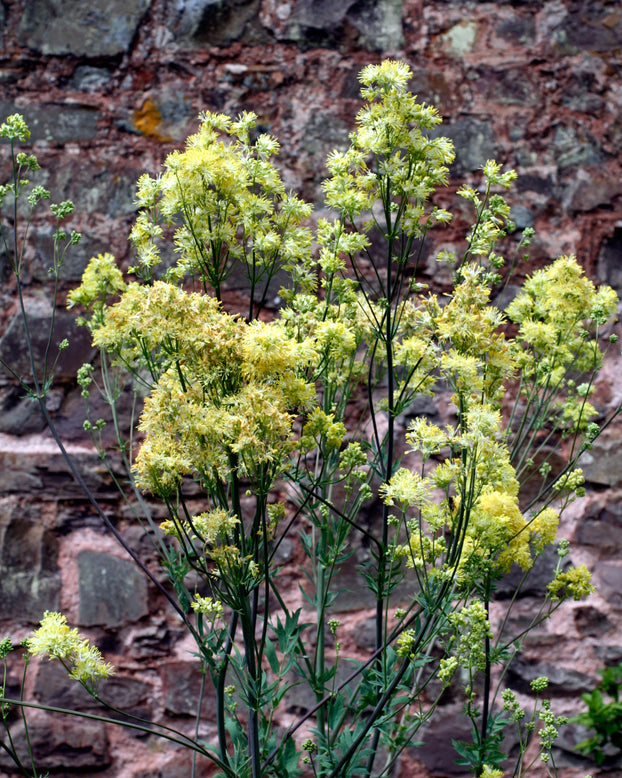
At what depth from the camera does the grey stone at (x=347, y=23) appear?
2678 millimetres

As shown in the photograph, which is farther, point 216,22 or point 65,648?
point 216,22

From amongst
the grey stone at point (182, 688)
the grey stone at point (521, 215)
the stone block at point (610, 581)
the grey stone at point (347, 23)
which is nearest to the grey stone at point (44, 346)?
the grey stone at point (182, 688)

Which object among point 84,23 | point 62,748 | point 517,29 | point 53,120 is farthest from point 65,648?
point 517,29

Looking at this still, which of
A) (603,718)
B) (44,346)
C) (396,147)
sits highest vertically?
(396,147)

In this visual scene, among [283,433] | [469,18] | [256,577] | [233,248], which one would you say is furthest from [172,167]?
[469,18]

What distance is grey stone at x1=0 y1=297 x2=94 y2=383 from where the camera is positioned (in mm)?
2572

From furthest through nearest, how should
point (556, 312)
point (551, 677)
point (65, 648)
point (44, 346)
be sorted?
point (44, 346) < point (551, 677) < point (556, 312) < point (65, 648)

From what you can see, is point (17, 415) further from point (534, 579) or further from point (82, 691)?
point (534, 579)

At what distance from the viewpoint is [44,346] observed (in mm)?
2617

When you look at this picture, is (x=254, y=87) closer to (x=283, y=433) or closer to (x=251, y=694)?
(x=283, y=433)

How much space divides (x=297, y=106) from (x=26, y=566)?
1.88 meters

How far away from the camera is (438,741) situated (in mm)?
2443

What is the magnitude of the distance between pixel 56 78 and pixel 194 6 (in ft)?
1.85

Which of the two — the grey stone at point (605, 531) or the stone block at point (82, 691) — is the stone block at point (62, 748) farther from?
the grey stone at point (605, 531)
